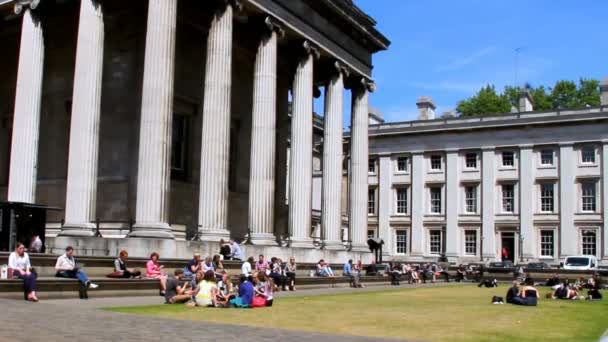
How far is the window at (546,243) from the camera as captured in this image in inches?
2899

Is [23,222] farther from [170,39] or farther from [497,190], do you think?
[497,190]

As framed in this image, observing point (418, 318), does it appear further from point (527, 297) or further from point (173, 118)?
point (173, 118)

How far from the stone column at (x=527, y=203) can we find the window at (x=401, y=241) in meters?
12.0

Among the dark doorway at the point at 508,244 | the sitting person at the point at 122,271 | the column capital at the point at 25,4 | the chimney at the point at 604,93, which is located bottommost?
the sitting person at the point at 122,271

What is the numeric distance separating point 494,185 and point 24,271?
2446 inches

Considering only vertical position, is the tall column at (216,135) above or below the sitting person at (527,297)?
above

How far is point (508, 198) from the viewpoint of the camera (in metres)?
75.7

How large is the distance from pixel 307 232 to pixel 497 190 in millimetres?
41247

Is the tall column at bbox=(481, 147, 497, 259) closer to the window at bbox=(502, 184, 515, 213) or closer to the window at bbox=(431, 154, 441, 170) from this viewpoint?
the window at bbox=(502, 184, 515, 213)

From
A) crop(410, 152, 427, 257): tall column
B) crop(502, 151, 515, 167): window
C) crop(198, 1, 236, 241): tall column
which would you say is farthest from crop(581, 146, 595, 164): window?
crop(198, 1, 236, 241): tall column

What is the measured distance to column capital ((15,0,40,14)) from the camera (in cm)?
3284

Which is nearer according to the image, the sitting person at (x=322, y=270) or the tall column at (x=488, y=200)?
the sitting person at (x=322, y=270)

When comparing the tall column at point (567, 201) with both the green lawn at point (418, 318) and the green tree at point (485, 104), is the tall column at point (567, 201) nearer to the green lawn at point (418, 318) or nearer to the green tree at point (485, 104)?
the green tree at point (485, 104)

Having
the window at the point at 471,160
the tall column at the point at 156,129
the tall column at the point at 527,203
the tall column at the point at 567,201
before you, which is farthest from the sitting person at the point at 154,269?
the window at the point at 471,160
